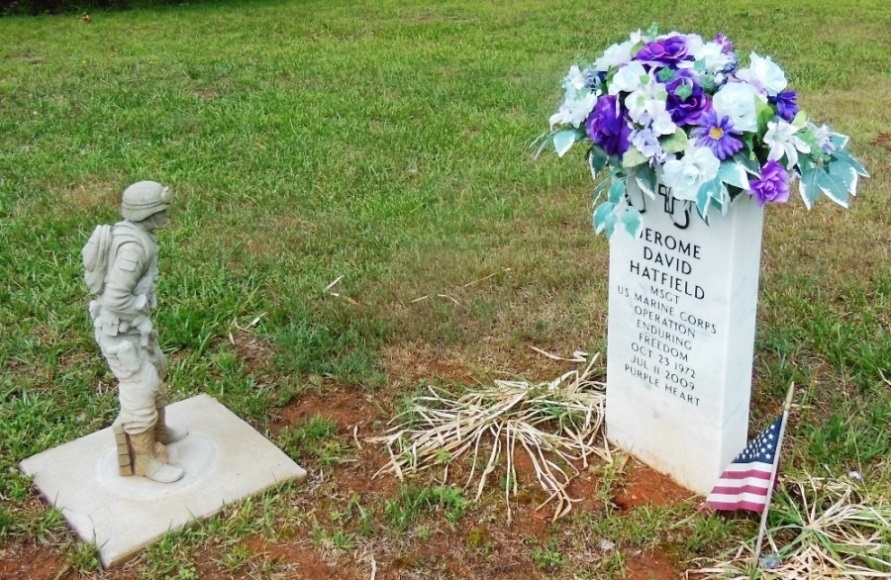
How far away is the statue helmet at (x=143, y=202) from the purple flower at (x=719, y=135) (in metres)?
1.50

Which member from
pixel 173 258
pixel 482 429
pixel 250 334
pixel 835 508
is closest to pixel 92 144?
pixel 173 258

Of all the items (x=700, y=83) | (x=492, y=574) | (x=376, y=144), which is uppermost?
(x=700, y=83)

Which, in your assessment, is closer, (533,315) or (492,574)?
(492,574)

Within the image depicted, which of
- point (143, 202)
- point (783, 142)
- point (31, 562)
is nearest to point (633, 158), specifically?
point (783, 142)

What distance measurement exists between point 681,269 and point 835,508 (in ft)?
2.77

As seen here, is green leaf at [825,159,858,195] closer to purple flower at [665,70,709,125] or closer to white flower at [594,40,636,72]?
purple flower at [665,70,709,125]

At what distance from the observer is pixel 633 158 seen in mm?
2590

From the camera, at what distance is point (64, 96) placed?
811 cm

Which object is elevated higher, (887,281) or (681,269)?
A: (681,269)

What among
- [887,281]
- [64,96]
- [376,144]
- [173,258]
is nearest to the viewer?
[887,281]

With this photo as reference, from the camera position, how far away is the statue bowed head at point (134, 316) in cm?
271

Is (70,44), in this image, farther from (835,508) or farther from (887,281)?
(835,508)

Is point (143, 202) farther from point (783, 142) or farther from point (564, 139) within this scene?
point (783, 142)

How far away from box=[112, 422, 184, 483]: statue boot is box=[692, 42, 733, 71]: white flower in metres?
1.97
